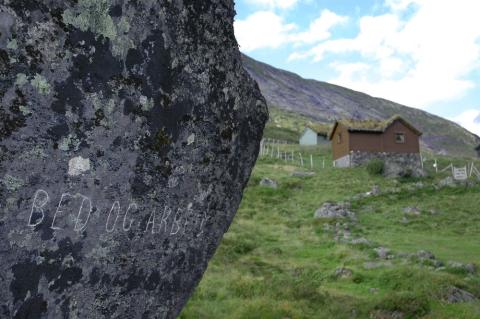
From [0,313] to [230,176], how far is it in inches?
112

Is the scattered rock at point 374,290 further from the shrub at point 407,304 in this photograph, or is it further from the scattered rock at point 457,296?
the scattered rock at point 457,296

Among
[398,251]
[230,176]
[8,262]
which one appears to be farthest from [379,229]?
[8,262]

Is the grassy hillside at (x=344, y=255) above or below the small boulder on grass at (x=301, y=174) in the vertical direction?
below

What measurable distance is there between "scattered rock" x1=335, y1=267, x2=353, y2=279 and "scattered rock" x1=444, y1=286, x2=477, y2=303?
154 inches

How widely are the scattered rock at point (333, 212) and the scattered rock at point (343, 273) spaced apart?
12.5 meters

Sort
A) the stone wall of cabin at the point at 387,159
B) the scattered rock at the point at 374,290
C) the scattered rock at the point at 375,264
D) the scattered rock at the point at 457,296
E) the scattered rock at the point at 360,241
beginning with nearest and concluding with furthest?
the scattered rock at the point at 457,296
the scattered rock at the point at 374,290
the scattered rock at the point at 375,264
the scattered rock at the point at 360,241
the stone wall of cabin at the point at 387,159

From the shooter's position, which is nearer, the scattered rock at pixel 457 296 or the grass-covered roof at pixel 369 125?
the scattered rock at pixel 457 296

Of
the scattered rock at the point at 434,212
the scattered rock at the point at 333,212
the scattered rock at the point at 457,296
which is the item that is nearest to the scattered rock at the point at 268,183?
the scattered rock at the point at 333,212

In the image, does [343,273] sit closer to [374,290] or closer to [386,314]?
[374,290]

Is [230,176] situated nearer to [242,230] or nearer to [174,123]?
[174,123]

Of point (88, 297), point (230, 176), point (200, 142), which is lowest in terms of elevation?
point (88, 297)

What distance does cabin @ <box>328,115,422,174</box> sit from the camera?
5706 cm

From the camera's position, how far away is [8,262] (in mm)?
3717

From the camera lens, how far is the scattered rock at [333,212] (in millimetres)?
30344
